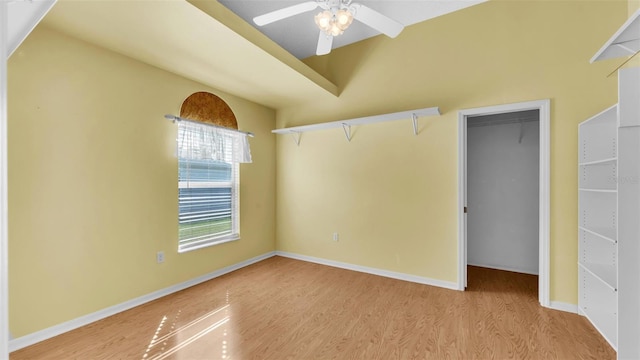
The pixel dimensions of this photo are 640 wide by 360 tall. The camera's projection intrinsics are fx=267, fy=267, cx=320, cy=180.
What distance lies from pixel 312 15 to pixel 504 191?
3468 mm

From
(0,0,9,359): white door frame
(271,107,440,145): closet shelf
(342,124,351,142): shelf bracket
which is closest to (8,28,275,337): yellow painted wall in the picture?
(0,0,9,359): white door frame

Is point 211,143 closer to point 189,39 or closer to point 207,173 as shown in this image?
point 207,173

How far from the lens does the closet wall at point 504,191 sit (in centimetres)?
362

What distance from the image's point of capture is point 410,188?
3.35 metres

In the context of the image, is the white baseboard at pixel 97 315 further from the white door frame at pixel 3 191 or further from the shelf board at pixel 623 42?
the shelf board at pixel 623 42

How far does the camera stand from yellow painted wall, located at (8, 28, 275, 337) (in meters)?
2.02

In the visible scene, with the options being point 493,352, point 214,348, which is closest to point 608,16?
point 493,352

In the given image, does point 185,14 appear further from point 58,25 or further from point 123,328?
point 123,328

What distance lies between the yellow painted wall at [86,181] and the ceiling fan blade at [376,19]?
2.24 m

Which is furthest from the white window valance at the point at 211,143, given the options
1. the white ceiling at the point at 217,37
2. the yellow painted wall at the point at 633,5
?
the yellow painted wall at the point at 633,5

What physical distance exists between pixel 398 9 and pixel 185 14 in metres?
2.27

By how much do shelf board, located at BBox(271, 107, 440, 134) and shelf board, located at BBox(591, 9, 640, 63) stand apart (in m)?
1.32

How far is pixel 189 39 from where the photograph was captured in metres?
2.29

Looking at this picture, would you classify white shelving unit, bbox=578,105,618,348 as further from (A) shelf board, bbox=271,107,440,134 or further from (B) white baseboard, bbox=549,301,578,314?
(A) shelf board, bbox=271,107,440,134
